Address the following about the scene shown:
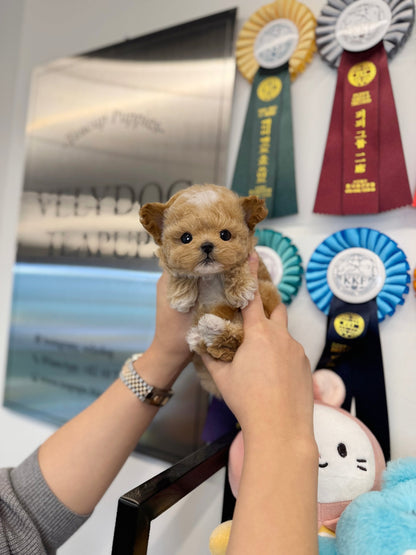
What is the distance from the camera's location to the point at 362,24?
0.80m

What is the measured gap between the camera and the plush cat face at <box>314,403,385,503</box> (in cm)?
62

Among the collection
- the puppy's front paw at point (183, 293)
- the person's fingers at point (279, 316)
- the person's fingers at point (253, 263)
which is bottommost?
the person's fingers at point (279, 316)

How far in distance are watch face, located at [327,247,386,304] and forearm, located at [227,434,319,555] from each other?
0.41 m

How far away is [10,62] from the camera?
4.83 feet

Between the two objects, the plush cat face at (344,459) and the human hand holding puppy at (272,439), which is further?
the plush cat face at (344,459)

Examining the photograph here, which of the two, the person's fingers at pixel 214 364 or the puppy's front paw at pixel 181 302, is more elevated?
the puppy's front paw at pixel 181 302

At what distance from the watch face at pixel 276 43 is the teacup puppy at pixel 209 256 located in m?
0.50

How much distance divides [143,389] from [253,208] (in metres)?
0.40

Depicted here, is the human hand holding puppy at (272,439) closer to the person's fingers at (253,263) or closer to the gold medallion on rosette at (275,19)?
the person's fingers at (253,263)

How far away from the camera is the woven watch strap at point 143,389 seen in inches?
28.9

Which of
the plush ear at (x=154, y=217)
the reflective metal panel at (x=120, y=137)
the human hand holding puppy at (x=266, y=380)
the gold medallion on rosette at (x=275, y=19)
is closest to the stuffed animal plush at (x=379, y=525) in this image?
the human hand holding puppy at (x=266, y=380)

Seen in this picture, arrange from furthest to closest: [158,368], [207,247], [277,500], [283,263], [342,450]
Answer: [283,263]
[158,368]
[342,450]
[207,247]
[277,500]

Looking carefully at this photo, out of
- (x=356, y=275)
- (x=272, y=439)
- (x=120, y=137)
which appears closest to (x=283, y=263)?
(x=356, y=275)

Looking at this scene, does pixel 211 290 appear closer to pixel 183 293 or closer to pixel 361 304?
pixel 183 293
